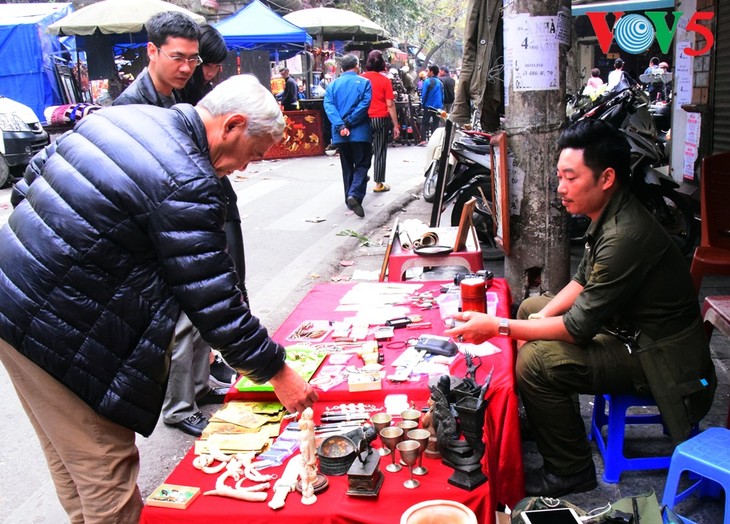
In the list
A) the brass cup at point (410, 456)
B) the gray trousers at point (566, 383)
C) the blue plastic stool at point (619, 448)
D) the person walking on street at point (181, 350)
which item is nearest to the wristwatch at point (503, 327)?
the gray trousers at point (566, 383)

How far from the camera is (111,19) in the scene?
13.4 metres

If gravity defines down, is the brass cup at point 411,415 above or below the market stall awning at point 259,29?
below

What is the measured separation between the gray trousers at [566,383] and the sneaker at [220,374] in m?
1.97

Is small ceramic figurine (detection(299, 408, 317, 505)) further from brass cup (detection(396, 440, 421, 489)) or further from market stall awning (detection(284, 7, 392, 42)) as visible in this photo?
market stall awning (detection(284, 7, 392, 42))

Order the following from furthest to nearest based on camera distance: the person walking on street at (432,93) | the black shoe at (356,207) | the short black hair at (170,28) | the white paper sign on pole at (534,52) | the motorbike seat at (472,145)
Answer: the person walking on street at (432,93), the black shoe at (356,207), the motorbike seat at (472,145), the white paper sign on pole at (534,52), the short black hair at (170,28)

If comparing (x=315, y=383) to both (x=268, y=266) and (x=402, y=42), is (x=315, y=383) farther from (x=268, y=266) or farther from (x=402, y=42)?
(x=402, y=42)

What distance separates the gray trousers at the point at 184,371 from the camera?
3.45 m

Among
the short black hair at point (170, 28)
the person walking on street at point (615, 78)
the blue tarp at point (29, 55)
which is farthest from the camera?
the blue tarp at point (29, 55)

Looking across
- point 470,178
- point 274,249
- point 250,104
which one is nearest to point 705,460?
point 250,104

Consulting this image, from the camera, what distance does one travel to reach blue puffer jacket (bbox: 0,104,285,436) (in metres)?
1.87

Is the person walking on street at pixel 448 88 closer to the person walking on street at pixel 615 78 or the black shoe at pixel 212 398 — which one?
the person walking on street at pixel 615 78

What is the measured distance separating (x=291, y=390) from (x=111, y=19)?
13.3 m

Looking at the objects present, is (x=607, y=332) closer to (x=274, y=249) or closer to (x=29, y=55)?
(x=274, y=249)

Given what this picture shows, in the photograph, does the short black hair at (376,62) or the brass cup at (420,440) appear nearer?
the brass cup at (420,440)
